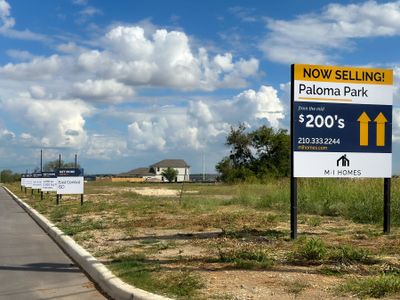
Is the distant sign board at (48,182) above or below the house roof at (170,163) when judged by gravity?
below

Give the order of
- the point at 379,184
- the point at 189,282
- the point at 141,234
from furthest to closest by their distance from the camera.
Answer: the point at 379,184
the point at 141,234
the point at 189,282

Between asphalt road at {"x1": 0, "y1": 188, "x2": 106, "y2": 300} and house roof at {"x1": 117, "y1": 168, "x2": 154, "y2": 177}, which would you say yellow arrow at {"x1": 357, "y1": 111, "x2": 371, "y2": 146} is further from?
house roof at {"x1": 117, "y1": 168, "x2": 154, "y2": 177}

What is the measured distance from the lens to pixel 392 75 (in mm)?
12508

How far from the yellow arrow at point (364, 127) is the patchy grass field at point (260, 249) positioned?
197cm

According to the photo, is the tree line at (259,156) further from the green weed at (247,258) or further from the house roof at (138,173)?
the house roof at (138,173)

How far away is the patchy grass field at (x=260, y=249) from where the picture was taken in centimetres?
693

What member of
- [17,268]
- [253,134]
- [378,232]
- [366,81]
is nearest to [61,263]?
[17,268]

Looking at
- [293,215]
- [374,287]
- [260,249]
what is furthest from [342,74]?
[374,287]

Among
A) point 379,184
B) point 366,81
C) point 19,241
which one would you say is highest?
point 366,81

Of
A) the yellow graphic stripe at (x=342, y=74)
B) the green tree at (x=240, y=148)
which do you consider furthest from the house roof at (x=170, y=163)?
the yellow graphic stripe at (x=342, y=74)

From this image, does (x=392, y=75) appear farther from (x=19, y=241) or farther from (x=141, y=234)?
(x=19, y=241)

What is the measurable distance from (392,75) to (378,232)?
3504mm

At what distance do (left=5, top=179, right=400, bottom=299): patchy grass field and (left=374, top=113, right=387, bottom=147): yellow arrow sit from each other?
1.95 metres

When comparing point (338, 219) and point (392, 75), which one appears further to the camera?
point (338, 219)
